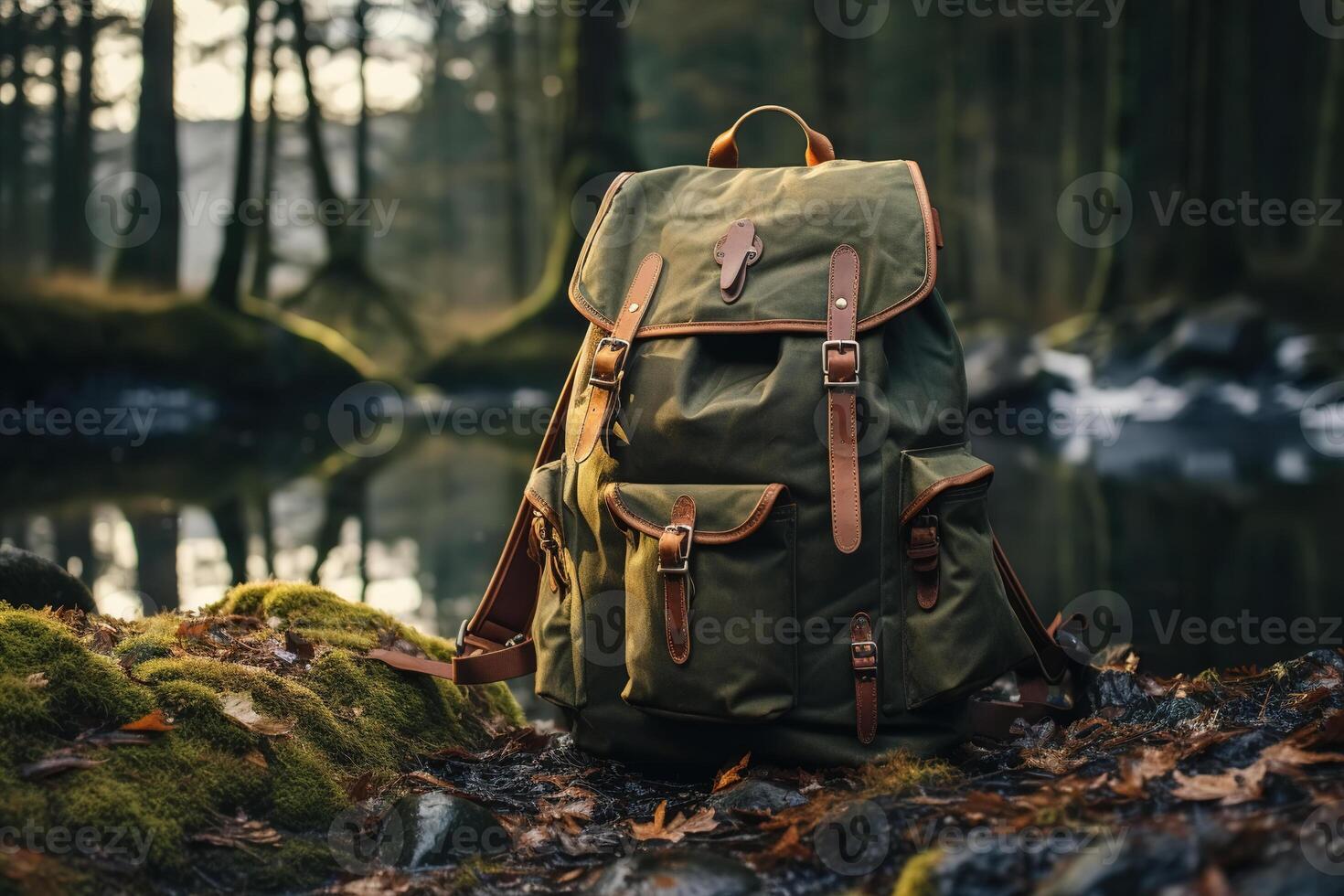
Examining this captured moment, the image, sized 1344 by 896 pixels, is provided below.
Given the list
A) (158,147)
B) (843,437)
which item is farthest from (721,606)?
(158,147)

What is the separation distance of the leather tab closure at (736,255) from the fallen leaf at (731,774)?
1.24 m

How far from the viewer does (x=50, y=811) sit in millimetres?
2365

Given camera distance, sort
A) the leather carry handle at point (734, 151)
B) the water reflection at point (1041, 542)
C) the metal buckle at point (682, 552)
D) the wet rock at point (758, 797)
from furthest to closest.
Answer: the water reflection at point (1041, 542), the leather carry handle at point (734, 151), the metal buckle at point (682, 552), the wet rock at point (758, 797)

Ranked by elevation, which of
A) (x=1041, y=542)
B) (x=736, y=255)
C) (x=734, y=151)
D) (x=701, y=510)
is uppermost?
(x=734, y=151)

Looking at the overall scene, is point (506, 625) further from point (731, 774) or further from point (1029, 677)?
point (1029, 677)

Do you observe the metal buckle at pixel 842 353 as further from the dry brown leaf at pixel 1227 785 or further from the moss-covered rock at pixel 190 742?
the moss-covered rock at pixel 190 742

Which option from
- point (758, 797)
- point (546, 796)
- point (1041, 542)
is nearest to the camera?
point (758, 797)

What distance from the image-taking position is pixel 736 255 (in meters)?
3.24

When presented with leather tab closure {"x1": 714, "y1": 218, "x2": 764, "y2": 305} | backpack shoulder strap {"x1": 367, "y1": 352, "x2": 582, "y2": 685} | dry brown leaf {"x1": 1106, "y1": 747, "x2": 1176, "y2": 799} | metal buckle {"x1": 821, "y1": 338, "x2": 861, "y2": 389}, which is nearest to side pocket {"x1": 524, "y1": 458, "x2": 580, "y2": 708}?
backpack shoulder strap {"x1": 367, "y1": 352, "x2": 582, "y2": 685}

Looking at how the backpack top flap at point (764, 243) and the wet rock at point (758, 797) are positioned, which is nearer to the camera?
the wet rock at point (758, 797)

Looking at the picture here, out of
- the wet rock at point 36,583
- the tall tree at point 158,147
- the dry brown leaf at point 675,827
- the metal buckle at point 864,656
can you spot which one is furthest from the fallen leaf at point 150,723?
the tall tree at point 158,147

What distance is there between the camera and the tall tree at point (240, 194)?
17.4 meters

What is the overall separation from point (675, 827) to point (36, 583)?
7.59 feet

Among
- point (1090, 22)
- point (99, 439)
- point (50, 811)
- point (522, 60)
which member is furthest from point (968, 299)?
point (50, 811)
